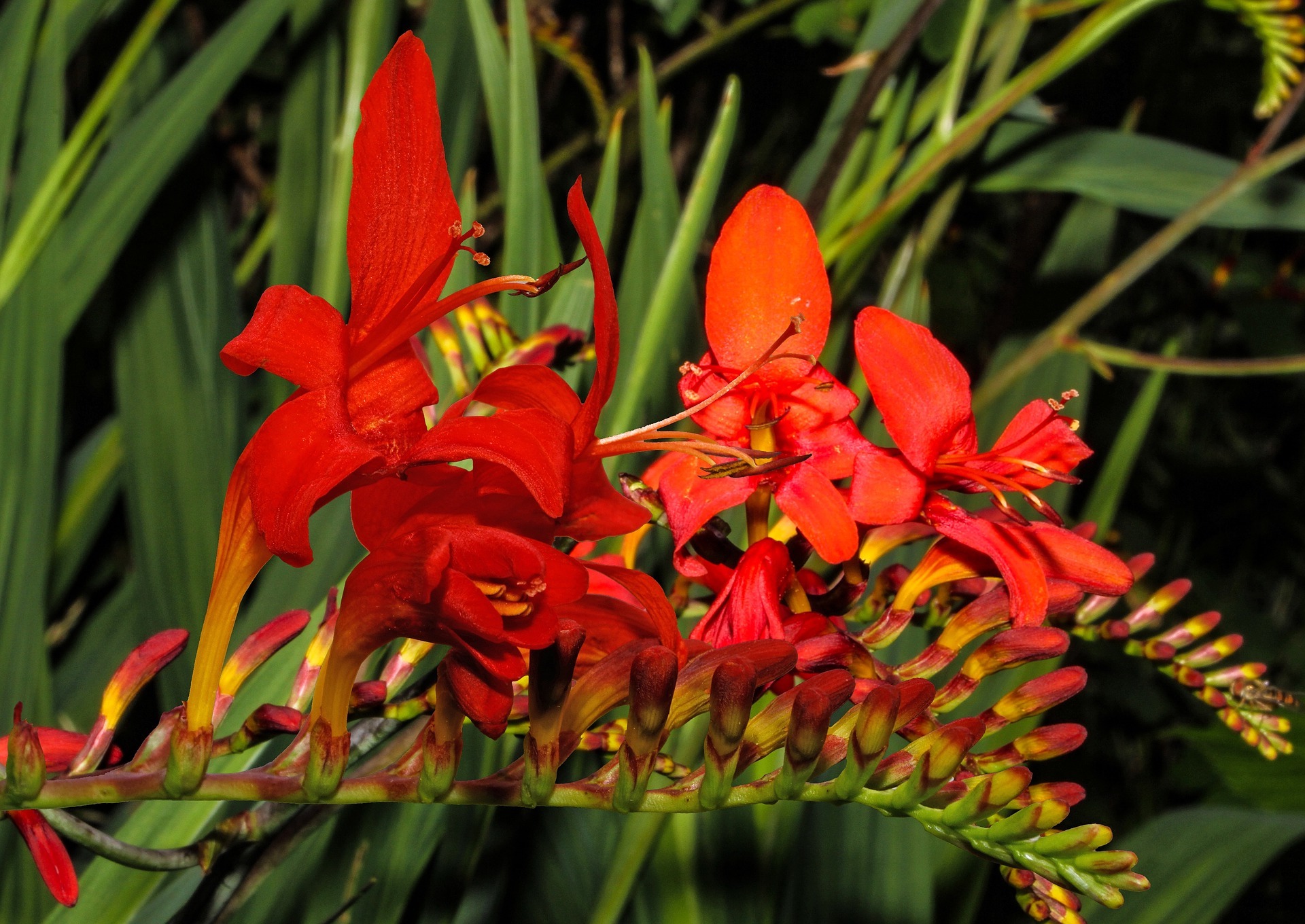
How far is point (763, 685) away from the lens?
10.9 inches

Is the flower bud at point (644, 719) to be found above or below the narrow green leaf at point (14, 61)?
below

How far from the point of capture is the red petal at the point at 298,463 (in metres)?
0.22

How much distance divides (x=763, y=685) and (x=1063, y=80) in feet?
A: 3.87

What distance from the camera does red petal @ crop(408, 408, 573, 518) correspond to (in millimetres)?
231

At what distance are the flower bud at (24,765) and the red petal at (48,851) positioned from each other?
0.03 metres

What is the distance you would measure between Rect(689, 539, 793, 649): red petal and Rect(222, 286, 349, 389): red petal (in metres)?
0.12

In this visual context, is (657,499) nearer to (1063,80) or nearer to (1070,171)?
(1070,171)

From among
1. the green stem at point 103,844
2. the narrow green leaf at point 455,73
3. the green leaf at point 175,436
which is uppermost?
the narrow green leaf at point 455,73

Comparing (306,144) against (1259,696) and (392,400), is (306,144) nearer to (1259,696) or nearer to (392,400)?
(392,400)

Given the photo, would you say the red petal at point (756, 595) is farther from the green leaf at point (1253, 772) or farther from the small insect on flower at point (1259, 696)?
the green leaf at point (1253, 772)

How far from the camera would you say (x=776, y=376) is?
330 mm

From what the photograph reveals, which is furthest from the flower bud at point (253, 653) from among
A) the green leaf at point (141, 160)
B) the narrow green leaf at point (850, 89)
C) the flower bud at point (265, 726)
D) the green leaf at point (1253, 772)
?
the green leaf at point (1253, 772)

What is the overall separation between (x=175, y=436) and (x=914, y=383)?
0.56 metres

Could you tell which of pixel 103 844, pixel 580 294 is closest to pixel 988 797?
pixel 103 844
